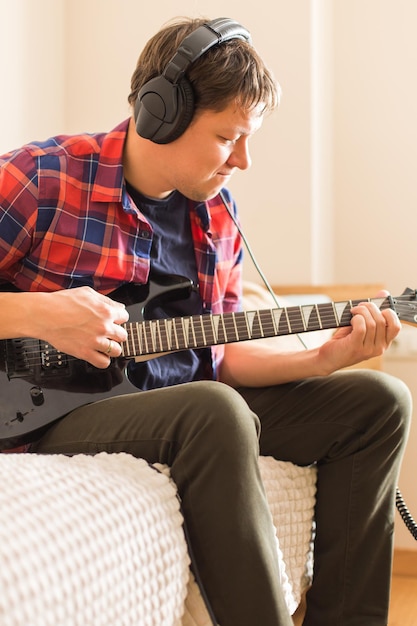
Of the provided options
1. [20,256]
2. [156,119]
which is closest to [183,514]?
[20,256]

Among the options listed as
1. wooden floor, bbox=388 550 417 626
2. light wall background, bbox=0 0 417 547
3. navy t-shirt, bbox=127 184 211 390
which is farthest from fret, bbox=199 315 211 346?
light wall background, bbox=0 0 417 547

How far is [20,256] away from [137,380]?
0.26 meters

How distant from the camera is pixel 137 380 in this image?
52.4 inches

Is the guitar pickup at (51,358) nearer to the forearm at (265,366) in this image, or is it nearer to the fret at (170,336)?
the fret at (170,336)

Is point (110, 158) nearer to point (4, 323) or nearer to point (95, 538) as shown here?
point (4, 323)

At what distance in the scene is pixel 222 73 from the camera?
130 cm

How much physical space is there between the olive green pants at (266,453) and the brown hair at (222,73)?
0.46 meters

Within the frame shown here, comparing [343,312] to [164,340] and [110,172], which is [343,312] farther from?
[110,172]

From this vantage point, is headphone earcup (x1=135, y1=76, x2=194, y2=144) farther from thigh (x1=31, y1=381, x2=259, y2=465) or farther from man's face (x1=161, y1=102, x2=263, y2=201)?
thigh (x1=31, y1=381, x2=259, y2=465)

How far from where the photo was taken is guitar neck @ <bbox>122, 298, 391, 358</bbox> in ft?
4.14

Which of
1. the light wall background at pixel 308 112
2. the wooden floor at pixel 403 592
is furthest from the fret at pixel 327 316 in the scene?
the light wall background at pixel 308 112

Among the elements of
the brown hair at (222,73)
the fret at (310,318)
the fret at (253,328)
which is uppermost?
the brown hair at (222,73)

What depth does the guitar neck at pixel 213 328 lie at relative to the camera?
126 centimetres

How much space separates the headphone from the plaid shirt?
0.31 ft
